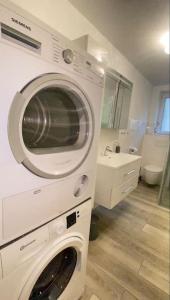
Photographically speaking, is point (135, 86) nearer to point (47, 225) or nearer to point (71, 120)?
point (71, 120)

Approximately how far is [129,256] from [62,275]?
2.69 feet

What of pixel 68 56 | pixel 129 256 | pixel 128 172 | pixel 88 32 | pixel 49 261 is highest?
pixel 88 32

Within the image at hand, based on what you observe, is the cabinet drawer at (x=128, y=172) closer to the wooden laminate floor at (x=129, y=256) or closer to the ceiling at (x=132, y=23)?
the wooden laminate floor at (x=129, y=256)

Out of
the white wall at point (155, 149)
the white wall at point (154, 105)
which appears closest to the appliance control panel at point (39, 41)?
the white wall at point (155, 149)

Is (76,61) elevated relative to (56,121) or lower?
elevated

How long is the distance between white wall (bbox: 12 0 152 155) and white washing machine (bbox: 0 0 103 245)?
69cm

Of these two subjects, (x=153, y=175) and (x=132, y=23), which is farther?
(x=153, y=175)

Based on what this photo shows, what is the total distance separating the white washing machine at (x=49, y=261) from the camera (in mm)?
582

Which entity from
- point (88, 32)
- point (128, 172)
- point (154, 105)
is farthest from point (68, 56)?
point (154, 105)

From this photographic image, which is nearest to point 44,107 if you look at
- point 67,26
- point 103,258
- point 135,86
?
point 67,26

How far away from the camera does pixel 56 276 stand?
3.02 feet

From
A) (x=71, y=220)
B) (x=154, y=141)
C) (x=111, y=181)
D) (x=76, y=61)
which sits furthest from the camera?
(x=154, y=141)

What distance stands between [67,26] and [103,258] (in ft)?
6.87

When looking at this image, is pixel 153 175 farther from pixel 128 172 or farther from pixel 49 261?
pixel 49 261
